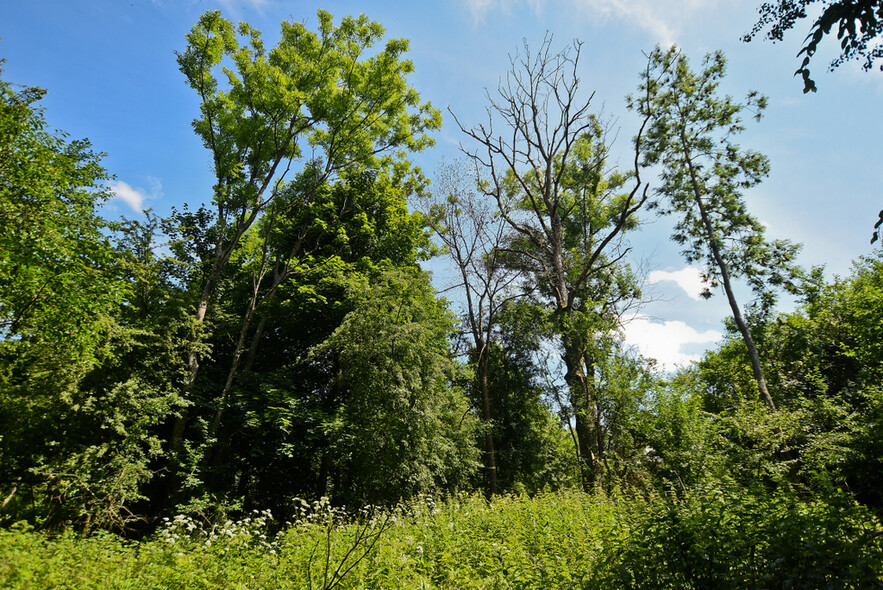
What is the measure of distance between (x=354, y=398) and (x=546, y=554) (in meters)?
6.72

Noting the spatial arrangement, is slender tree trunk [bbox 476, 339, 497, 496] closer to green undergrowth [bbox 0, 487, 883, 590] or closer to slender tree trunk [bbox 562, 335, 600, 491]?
slender tree trunk [bbox 562, 335, 600, 491]

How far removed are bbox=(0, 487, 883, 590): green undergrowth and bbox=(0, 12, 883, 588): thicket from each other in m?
0.04

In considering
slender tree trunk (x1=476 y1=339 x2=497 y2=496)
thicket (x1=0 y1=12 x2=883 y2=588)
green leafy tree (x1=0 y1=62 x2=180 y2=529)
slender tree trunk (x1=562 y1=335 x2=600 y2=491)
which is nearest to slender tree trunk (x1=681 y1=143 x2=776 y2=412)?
thicket (x1=0 y1=12 x2=883 y2=588)

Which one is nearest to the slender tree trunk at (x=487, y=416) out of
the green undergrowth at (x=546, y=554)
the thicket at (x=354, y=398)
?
the thicket at (x=354, y=398)

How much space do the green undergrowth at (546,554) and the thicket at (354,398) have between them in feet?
0.13

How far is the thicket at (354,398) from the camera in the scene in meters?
4.75

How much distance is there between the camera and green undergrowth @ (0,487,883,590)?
3.00 metres

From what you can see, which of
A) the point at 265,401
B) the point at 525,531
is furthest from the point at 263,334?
the point at 525,531

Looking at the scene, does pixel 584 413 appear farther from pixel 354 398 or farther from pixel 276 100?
pixel 276 100

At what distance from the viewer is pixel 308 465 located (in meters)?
13.1

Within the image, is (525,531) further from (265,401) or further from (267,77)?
(267,77)

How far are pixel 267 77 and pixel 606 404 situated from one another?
14.7 meters

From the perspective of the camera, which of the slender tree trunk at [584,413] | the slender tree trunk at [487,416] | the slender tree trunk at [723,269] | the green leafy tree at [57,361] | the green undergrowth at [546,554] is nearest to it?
the green undergrowth at [546,554]

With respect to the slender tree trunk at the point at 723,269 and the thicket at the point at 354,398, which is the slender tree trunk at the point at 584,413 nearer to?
the thicket at the point at 354,398
